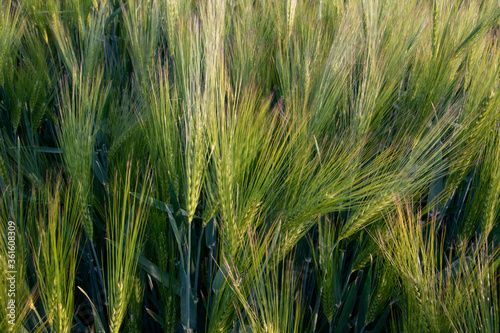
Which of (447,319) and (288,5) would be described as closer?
(447,319)

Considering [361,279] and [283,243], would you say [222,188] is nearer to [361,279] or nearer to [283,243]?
[283,243]

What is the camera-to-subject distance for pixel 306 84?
0.94m

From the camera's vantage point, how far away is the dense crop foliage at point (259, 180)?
60cm

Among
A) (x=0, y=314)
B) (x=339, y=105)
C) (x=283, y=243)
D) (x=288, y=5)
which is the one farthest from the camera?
(x=288, y=5)

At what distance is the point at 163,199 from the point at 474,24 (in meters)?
1.04

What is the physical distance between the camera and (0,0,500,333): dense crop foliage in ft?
1.96

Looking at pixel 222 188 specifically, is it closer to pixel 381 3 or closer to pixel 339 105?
pixel 339 105

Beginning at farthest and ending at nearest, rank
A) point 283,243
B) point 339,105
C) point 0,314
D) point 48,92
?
point 48,92, point 339,105, point 283,243, point 0,314

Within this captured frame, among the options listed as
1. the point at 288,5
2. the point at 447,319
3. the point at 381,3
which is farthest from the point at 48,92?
the point at 447,319

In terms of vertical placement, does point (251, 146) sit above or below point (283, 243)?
above

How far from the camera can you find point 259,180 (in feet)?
2.09

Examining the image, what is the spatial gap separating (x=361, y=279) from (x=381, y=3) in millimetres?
816

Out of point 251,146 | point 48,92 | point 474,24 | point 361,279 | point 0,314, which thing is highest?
point 474,24

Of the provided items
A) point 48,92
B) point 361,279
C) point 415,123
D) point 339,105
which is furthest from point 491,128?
point 48,92
